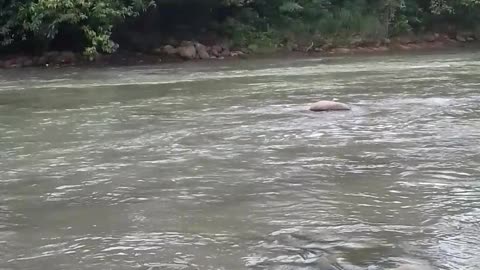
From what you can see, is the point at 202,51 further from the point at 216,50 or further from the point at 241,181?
the point at 241,181

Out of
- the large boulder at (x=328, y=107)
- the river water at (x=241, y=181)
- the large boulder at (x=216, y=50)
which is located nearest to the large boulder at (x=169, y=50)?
the large boulder at (x=216, y=50)

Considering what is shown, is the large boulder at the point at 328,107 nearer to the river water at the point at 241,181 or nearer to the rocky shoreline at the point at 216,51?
the river water at the point at 241,181

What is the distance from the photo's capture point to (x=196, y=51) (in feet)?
62.9

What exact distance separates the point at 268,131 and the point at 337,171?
6.30 feet

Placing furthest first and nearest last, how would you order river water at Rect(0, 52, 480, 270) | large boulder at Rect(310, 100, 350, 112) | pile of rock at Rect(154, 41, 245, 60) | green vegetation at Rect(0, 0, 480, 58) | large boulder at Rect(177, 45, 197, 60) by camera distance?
1. pile of rock at Rect(154, 41, 245, 60)
2. large boulder at Rect(177, 45, 197, 60)
3. green vegetation at Rect(0, 0, 480, 58)
4. large boulder at Rect(310, 100, 350, 112)
5. river water at Rect(0, 52, 480, 270)

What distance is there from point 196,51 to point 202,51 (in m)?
0.20

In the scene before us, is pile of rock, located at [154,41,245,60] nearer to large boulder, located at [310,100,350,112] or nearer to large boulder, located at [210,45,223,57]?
large boulder, located at [210,45,223,57]

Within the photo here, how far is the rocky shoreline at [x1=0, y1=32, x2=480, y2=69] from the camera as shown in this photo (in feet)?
58.1

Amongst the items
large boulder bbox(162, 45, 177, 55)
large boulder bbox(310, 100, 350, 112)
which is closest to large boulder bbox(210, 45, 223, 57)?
large boulder bbox(162, 45, 177, 55)

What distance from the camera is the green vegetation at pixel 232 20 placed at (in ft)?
55.8

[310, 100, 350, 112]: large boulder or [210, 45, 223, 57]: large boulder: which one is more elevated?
[310, 100, 350, 112]: large boulder

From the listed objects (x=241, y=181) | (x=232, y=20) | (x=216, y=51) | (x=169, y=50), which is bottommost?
(x=216, y=51)

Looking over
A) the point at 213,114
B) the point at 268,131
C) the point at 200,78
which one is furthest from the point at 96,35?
the point at 268,131

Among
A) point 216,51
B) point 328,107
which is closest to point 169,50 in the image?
point 216,51
